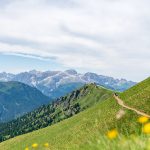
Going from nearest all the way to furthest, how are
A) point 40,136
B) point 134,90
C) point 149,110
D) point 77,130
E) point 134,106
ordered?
point 149,110, point 134,106, point 77,130, point 134,90, point 40,136

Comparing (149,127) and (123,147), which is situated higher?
(149,127)

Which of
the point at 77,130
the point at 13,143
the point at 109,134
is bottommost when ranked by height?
the point at 13,143

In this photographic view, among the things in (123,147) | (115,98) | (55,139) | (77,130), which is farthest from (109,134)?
(115,98)

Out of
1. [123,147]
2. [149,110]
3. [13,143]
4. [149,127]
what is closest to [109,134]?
[123,147]

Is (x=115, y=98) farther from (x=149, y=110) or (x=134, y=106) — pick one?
(x=149, y=110)

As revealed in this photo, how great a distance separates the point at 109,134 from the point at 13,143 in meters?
147

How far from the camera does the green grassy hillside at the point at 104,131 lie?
28.1ft

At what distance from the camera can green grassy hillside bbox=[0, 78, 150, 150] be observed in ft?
28.1

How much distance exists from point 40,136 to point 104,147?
130 m

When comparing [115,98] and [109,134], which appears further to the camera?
[115,98]

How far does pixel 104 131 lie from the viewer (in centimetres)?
6456

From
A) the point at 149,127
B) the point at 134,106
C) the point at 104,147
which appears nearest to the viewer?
the point at 149,127

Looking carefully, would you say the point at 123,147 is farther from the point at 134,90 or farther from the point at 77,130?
the point at 134,90

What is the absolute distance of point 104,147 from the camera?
27.7 ft
